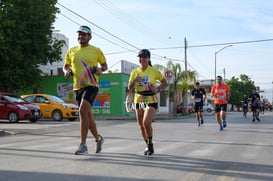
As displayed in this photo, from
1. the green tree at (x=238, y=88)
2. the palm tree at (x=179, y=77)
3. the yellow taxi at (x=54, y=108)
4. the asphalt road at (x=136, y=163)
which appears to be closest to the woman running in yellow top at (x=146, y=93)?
the asphalt road at (x=136, y=163)

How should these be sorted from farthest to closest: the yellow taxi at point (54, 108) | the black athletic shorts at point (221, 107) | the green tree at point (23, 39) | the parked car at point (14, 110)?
1. the green tree at point (23, 39)
2. the yellow taxi at point (54, 108)
3. the parked car at point (14, 110)
4. the black athletic shorts at point (221, 107)

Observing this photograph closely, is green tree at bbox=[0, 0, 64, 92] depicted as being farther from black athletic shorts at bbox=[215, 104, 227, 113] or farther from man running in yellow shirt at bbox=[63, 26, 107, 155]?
man running in yellow shirt at bbox=[63, 26, 107, 155]

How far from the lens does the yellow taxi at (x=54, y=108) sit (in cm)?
2102

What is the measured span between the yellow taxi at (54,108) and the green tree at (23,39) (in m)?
4.86

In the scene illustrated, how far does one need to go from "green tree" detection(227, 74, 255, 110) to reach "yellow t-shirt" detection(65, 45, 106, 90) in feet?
258

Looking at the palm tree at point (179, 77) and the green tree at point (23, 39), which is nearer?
the green tree at point (23, 39)

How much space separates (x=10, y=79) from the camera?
2556 centimetres

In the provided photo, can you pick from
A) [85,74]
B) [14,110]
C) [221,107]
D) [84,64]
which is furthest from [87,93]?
[14,110]

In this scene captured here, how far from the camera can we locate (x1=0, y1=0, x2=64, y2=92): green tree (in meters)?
24.9

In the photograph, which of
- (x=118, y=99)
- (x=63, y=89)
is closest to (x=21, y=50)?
(x=63, y=89)

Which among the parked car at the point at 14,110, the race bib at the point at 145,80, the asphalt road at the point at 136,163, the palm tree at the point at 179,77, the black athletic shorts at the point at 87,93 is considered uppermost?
the palm tree at the point at 179,77

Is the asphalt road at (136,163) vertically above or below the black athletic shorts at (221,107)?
below

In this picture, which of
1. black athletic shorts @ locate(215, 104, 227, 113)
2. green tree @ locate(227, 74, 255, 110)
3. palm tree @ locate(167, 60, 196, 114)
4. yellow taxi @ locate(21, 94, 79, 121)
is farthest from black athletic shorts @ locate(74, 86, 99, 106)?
green tree @ locate(227, 74, 255, 110)

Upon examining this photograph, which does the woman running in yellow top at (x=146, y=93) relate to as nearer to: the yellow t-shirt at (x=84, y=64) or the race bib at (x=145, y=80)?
the race bib at (x=145, y=80)
